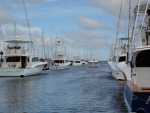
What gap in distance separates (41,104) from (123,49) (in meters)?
24.2

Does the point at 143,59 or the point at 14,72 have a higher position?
the point at 143,59

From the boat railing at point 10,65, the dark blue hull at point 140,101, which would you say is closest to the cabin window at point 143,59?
the dark blue hull at point 140,101

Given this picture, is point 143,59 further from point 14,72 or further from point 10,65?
point 10,65

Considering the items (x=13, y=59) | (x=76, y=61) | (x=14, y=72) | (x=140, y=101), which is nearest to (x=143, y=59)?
(x=140, y=101)

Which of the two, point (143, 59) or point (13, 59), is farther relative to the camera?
point (13, 59)

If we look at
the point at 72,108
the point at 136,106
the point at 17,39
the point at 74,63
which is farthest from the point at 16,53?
the point at 74,63

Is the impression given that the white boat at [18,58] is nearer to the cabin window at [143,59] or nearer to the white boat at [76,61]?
the cabin window at [143,59]

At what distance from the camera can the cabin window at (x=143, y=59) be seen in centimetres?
1784

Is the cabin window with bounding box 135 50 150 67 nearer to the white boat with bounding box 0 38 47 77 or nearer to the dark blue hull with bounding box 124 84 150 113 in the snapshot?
the dark blue hull with bounding box 124 84 150 113

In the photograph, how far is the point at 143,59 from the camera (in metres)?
18.0

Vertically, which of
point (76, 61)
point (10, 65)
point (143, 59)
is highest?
point (143, 59)

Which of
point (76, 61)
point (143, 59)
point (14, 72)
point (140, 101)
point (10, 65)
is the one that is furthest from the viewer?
point (76, 61)

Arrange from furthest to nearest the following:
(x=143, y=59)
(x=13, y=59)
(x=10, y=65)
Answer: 1. (x=13, y=59)
2. (x=10, y=65)
3. (x=143, y=59)

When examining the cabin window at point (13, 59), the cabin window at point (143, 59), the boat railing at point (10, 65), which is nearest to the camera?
the cabin window at point (143, 59)
